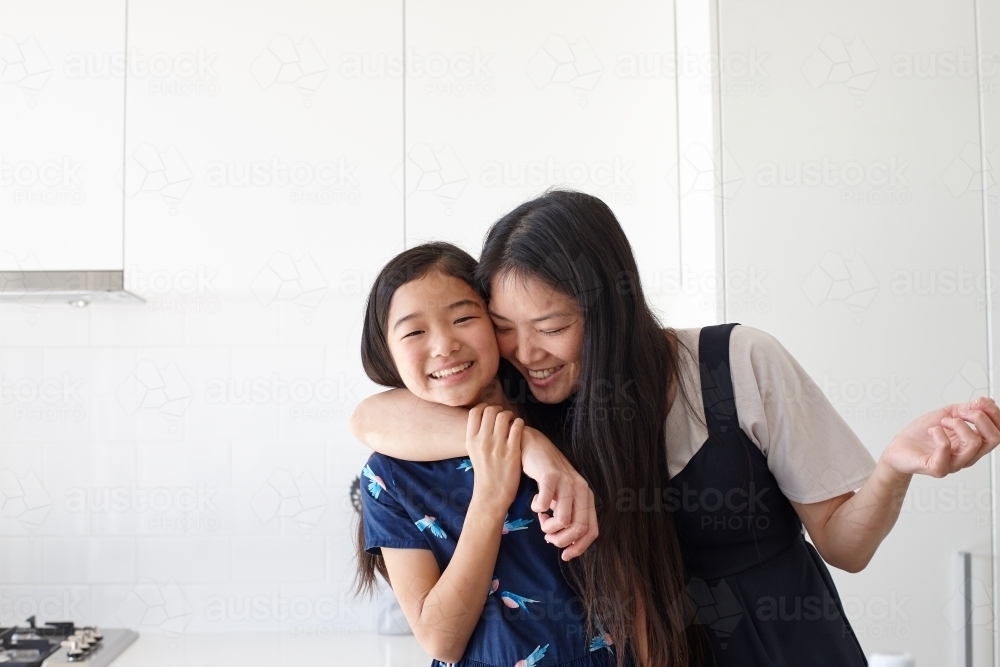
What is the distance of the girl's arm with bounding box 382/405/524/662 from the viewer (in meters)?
0.91

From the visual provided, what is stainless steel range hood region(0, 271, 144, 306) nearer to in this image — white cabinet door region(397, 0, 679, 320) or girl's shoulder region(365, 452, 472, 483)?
white cabinet door region(397, 0, 679, 320)

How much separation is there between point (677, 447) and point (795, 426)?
0.14m

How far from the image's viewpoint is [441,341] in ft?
3.18

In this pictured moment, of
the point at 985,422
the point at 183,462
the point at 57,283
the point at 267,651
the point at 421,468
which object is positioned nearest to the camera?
the point at 985,422

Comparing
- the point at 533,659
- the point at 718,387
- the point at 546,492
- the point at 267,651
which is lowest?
the point at 267,651

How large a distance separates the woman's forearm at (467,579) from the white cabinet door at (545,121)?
95 cm

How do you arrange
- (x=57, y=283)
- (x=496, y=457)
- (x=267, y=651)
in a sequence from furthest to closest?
(x=267, y=651) < (x=57, y=283) < (x=496, y=457)

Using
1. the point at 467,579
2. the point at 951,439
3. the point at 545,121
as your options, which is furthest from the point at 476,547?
the point at 545,121

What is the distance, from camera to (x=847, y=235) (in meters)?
1.51

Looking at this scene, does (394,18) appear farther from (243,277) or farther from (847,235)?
(847,235)

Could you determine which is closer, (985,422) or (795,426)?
(985,422)

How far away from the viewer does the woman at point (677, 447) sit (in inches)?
38.1

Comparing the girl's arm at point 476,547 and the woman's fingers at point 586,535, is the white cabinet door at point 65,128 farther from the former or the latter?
the woman's fingers at point 586,535

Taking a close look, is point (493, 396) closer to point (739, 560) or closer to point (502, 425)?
point (502, 425)
